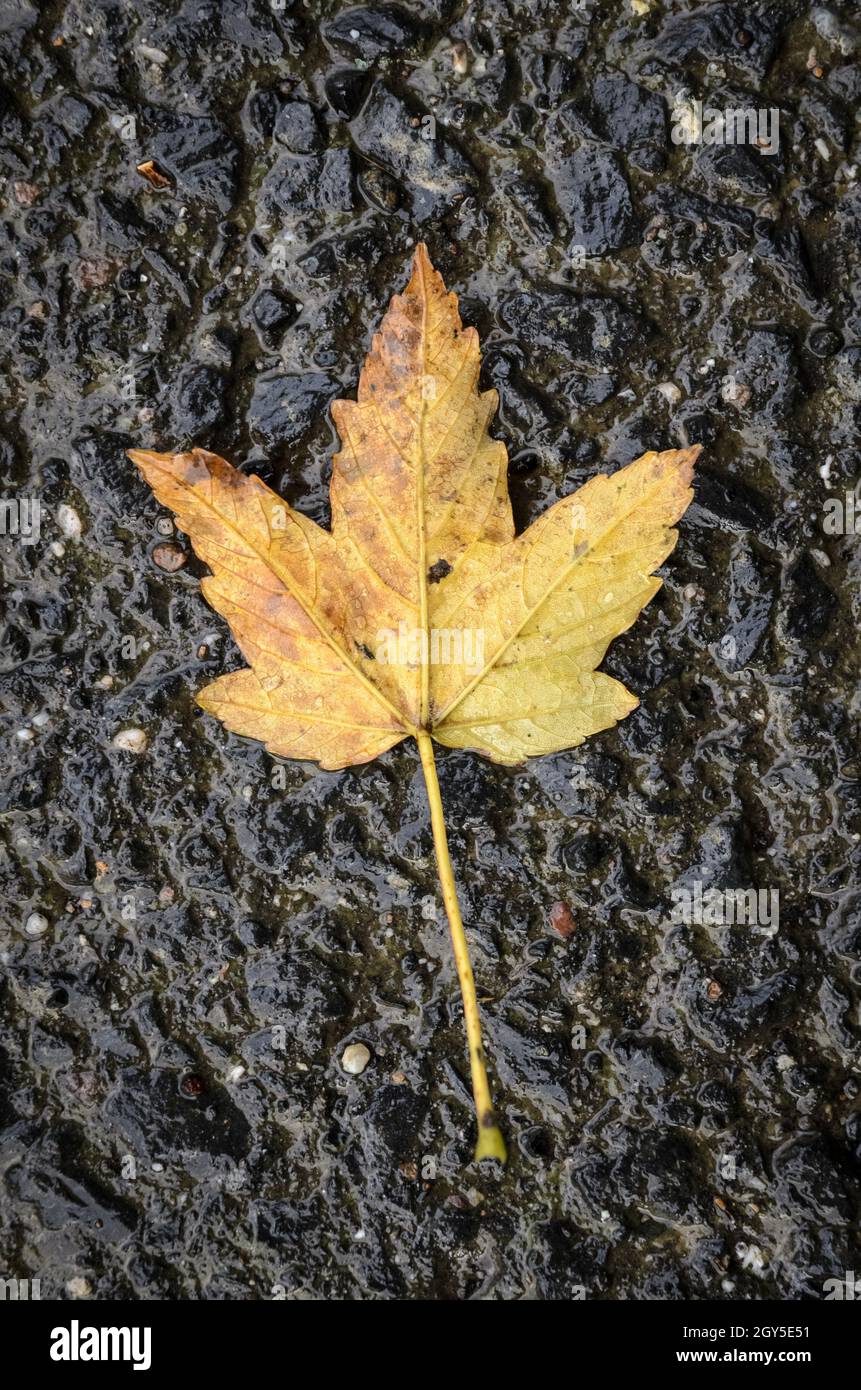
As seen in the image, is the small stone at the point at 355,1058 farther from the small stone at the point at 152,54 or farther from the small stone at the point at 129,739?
the small stone at the point at 152,54

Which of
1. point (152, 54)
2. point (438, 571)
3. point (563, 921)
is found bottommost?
point (563, 921)

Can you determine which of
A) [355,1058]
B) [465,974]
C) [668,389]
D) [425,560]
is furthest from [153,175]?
[355,1058]

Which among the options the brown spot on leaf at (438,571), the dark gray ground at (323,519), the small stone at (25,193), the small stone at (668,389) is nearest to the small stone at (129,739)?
the dark gray ground at (323,519)

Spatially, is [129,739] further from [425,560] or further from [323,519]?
[425,560]

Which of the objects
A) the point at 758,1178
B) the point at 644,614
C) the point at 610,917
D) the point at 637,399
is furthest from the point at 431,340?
the point at 758,1178

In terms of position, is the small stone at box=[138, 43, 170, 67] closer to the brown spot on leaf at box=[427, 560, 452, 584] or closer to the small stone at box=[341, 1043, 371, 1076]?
the brown spot on leaf at box=[427, 560, 452, 584]

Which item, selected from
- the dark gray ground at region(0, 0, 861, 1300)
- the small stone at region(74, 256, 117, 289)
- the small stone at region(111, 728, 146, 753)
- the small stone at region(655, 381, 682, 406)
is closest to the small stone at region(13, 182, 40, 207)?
the dark gray ground at region(0, 0, 861, 1300)
